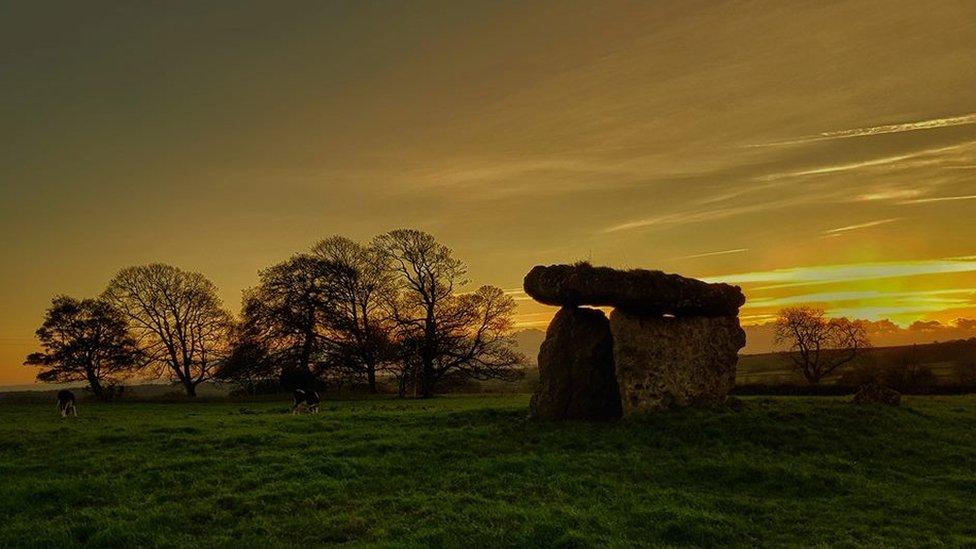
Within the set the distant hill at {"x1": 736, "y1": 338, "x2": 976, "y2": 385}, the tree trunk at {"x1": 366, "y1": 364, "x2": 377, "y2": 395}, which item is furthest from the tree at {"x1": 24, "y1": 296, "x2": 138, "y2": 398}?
the distant hill at {"x1": 736, "y1": 338, "x2": 976, "y2": 385}

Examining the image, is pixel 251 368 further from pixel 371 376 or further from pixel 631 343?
pixel 631 343

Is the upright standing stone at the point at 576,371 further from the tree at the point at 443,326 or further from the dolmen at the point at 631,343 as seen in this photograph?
the tree at the point at 443,326

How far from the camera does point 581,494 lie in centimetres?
1435

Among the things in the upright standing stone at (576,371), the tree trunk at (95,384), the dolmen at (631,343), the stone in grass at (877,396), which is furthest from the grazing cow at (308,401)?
the tree trunk at (95,384)

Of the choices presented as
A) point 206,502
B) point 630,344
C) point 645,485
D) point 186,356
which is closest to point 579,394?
point 630,344

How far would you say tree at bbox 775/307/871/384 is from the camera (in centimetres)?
6419

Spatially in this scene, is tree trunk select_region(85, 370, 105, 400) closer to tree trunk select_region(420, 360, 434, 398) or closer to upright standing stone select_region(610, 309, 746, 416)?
tree trunk select_region(420, 360, 434, 398)

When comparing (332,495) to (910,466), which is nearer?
(332,495)

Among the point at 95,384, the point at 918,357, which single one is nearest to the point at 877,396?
the point at 95,384

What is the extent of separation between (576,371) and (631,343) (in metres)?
2.35

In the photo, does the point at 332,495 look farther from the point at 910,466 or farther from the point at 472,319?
the point at 472,319

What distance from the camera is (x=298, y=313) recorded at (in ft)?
171

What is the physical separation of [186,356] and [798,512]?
53.5 metres

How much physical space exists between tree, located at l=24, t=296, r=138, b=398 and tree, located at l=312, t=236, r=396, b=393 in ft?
61.1
